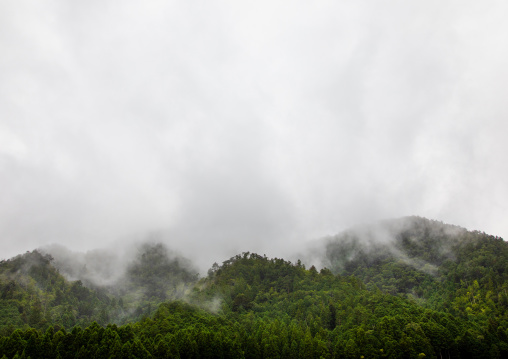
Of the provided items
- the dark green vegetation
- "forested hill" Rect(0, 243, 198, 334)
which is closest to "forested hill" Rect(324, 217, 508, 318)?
the dark green vegetation

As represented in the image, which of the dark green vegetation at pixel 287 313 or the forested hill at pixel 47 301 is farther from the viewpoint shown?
the forested hill at pixel 47 301

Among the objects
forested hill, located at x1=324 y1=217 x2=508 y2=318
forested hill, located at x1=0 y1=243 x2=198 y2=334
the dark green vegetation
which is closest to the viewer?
the dark green vegetation

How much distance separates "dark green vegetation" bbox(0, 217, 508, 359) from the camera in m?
66.9

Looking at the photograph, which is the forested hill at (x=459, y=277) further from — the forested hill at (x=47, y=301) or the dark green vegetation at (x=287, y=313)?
the forested hill at (x=47, y=301)

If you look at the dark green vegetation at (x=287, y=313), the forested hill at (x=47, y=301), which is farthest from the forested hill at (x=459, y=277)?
the forested hill at (x=47, y=301)

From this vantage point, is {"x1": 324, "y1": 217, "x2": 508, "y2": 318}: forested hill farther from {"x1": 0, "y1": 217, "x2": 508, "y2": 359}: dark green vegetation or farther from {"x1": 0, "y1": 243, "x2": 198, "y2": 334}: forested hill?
{"x1": 0, "y1": 243, "x2": 198, "y2": 334}: forested hill

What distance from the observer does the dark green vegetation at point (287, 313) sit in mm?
66875

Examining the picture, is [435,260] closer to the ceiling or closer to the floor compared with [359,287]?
closer to the ceiling

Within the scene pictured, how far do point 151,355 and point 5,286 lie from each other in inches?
4464

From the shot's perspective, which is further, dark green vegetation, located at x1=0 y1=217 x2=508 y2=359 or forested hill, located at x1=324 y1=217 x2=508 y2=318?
forested hill, located at x1=324 y1=217 x2=508 y2=318

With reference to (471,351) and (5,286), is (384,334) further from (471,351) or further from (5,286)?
(5,286)

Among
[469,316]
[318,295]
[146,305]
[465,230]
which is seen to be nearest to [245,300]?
[318,295]

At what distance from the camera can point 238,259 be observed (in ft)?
646

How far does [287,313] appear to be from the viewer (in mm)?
124938
